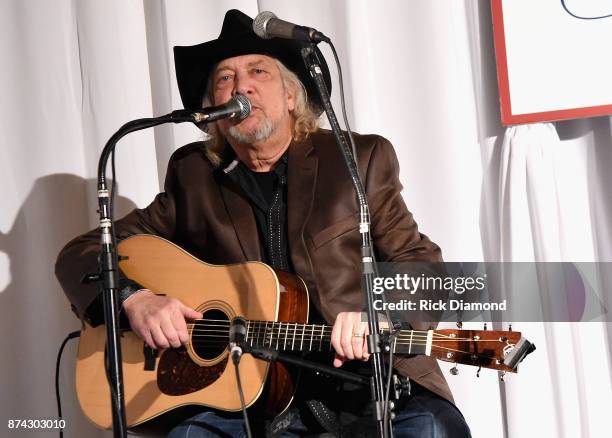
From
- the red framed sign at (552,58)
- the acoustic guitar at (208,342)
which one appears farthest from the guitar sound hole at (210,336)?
the red framed sign at (552,58)

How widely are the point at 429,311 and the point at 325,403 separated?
16.3 inches

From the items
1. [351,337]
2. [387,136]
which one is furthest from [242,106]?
[387,136]

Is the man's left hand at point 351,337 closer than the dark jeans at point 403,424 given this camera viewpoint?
Yes

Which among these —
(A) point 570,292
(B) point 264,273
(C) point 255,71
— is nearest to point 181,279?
(B) point 264,273

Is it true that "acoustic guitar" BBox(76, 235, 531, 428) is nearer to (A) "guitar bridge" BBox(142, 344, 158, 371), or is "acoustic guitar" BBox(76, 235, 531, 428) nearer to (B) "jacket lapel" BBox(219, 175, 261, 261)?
(A) "guitar bridge" BBox(142, 344, 158, 371)

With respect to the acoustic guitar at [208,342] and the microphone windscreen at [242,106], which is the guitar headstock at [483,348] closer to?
the acoustic guitar at [208,342]

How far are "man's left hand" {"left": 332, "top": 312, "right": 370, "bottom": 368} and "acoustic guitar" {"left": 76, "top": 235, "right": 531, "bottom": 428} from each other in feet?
0.30

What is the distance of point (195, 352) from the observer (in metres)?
2.63

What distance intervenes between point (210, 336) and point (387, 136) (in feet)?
4.05

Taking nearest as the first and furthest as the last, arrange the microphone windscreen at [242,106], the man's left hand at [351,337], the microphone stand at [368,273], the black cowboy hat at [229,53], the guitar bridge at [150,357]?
the microphone stand at [368,273] < the man's left hand at [351,337] < the microphone windscreen at [242,106] < the guitar bridge at [150,357] < the black cowboy hat at [229,53]

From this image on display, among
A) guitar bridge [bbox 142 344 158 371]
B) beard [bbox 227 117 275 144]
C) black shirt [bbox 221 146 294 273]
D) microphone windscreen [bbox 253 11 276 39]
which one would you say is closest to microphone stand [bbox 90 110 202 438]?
microphone windscreen [bbox 253 11 276 39]

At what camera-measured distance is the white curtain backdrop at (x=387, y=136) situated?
10.3 ft

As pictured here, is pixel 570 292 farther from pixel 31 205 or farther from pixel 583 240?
pixel 31 205

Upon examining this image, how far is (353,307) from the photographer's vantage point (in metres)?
2.76
